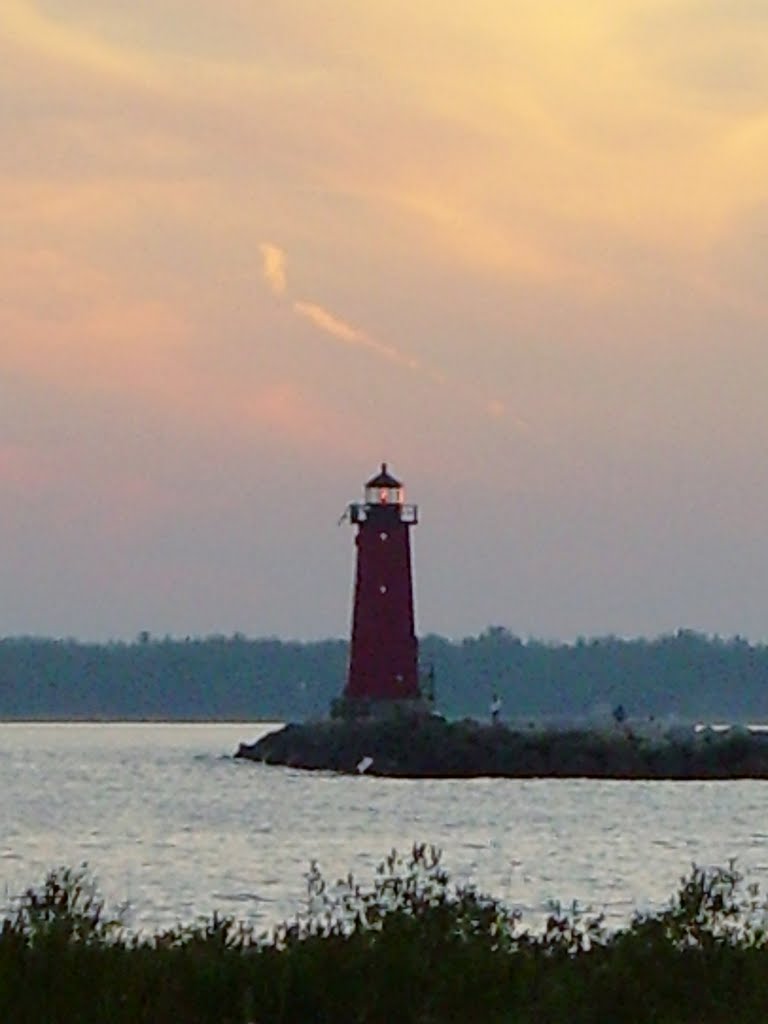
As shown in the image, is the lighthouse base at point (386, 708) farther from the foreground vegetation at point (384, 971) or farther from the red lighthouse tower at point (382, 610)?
the foreground vegetation at point (384, 971)

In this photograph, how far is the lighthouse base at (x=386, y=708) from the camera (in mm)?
62344

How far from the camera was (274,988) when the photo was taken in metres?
13.9

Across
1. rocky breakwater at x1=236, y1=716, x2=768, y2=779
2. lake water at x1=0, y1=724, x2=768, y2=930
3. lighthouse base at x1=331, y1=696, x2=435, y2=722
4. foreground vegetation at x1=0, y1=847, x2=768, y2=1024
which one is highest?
lighthouse base at x1=331, y1=696, x2=435, y2=722

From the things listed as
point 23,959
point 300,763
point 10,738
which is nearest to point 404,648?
point 300,763

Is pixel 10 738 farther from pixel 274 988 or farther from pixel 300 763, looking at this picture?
pixel 274 988

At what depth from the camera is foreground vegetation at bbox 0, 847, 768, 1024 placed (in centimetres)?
1369

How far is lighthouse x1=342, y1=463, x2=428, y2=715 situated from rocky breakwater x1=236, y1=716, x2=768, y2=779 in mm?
916

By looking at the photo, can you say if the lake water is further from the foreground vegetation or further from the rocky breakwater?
the foreground vegetation

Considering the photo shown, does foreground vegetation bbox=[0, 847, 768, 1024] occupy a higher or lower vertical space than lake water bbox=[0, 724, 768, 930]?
lower

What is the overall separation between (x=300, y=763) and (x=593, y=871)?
36.6 m

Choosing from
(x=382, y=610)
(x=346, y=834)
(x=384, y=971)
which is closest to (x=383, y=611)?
(x=382, y=610)

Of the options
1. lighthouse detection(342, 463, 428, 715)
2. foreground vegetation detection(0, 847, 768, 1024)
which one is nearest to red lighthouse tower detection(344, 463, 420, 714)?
lighthouse detection(342, 463, 428, 715)

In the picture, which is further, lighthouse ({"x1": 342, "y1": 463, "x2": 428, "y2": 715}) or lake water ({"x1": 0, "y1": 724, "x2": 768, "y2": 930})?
lighthouse ({"x1": 342, "y1": 463, "x2": 428, "y2": 715})

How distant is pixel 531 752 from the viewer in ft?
212
